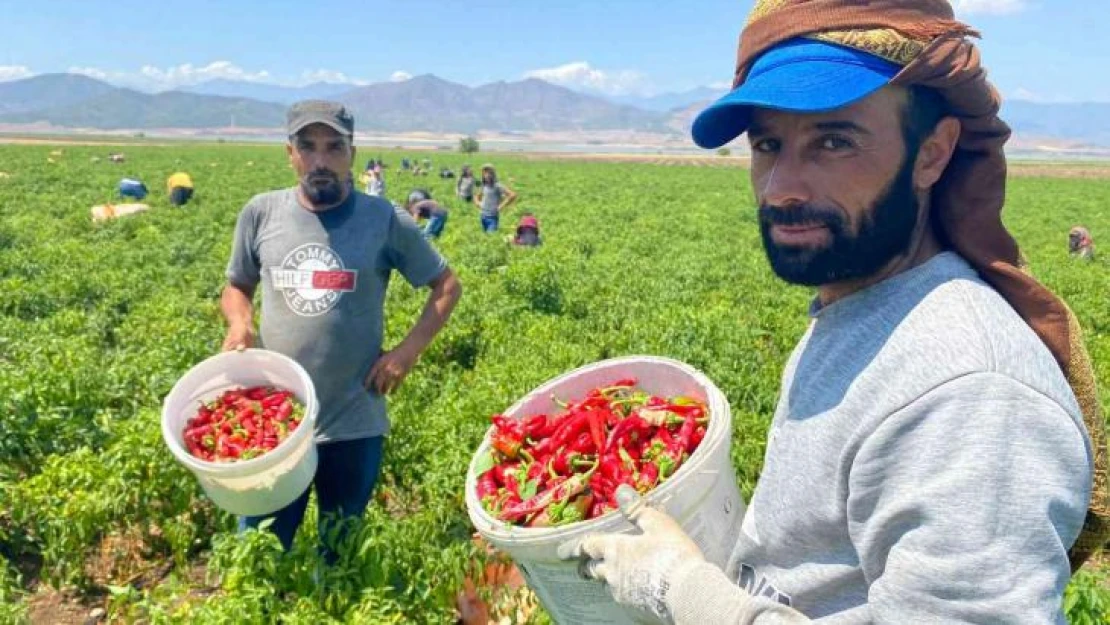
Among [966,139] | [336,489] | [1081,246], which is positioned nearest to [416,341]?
[336,489]

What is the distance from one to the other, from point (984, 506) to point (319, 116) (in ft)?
10.1

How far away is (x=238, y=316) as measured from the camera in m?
3.62

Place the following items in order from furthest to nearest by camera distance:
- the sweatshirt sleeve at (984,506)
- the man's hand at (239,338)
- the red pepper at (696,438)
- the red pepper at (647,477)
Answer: the man's hand at (239,338)
the red pepper at (696,438)
the red pepper at (647,477)
the sweatshirt sleeve at (984,506)

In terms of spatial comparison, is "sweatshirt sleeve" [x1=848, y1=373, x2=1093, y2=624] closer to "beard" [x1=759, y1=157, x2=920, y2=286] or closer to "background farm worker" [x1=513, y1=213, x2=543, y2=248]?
"beard" [x1=759, y1=157, x2=920, y2=286]

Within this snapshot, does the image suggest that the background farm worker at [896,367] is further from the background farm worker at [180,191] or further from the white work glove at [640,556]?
the background farm worker at [180,191]

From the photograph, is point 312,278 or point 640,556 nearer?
point 640,556

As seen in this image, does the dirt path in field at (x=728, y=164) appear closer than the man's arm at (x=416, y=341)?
No

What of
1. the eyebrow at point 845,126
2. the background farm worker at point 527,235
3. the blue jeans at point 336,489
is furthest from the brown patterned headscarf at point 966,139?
the background farm worker at point 527,235

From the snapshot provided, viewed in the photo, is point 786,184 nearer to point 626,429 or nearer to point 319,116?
point 626,429

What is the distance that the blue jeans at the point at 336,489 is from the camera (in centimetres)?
354

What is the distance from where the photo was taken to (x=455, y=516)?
4.50 meters

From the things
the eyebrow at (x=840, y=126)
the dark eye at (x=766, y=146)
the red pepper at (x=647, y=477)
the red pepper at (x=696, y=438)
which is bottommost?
the red pepper at (x=647, y=477)

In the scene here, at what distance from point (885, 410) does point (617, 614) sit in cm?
114

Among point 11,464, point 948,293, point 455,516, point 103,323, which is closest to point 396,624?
point 455,516
